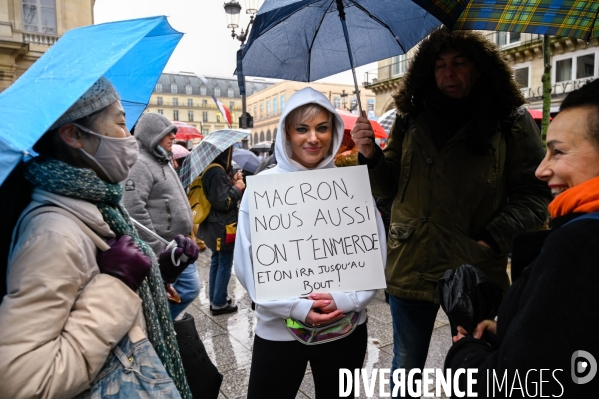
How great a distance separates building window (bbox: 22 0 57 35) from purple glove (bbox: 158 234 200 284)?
77.4 feet

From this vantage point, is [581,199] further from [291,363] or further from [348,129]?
[348,129]

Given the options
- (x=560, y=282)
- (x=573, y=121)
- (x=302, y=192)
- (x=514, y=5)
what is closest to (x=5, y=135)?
(x=302, y=192)

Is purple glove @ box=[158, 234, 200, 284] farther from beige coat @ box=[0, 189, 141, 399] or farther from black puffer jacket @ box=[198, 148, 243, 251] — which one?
black puffer jacket @ box=[198, 148, 243, 251]

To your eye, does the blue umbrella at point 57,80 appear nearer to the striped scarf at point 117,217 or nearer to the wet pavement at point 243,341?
the striped scarf at point 117,217

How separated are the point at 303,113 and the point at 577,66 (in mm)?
22725

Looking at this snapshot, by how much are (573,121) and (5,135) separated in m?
1.52

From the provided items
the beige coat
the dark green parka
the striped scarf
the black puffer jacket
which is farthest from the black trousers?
the black puffer jacket

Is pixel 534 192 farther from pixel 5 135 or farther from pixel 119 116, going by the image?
pixel 5 135

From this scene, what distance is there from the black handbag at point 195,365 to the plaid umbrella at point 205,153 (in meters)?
2.97

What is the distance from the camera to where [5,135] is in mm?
988

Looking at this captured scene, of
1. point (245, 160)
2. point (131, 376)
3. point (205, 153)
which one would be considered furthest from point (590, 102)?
point (245, 160)

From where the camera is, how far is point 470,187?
2059 millimetres

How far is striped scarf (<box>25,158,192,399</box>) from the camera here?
1.34 meters

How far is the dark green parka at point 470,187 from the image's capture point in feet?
6.70
